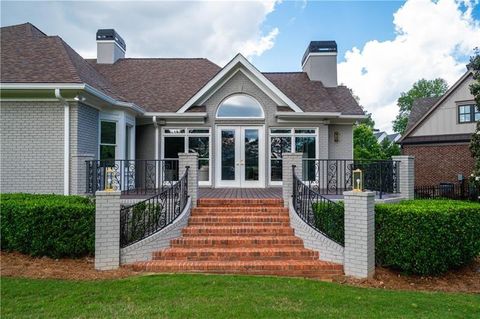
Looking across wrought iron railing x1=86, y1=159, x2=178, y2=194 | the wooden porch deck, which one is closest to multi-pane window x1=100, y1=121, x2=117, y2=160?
wrought iron railing x1=86, y1=159, x2=178, y2=194

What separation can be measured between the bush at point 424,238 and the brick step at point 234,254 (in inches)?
54.4

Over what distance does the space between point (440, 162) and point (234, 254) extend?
58.9 feet

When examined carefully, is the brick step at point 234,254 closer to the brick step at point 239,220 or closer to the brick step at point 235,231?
the brick step at point 235,231

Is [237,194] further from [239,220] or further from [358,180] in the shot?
[358,180]

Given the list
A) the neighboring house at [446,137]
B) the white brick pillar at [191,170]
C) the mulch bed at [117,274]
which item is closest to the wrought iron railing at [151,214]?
the white brick pillar at [191,170]

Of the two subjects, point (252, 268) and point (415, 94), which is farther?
point (415, 94)

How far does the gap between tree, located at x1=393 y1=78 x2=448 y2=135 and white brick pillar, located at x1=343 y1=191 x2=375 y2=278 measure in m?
44.9

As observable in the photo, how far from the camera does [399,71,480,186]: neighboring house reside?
18297 millimetres

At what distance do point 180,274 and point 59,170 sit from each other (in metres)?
5.41

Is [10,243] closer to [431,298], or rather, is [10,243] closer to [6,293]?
[6,293]

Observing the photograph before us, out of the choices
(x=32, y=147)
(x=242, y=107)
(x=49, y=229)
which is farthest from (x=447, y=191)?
(x=32, y=147)

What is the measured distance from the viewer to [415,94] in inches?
1850

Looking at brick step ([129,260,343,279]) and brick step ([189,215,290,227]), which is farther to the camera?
brick step ([189,215,290,227])

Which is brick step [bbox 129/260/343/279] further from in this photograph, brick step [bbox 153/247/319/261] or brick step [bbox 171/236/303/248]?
brick step [bbox 171/236/303/248]
